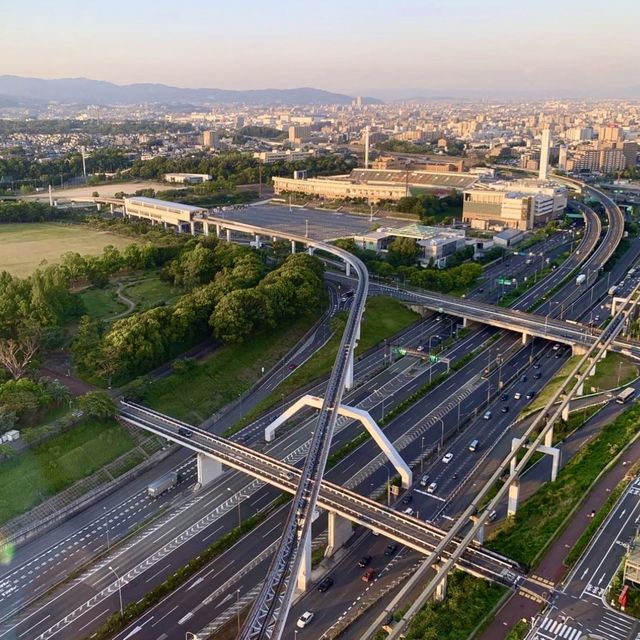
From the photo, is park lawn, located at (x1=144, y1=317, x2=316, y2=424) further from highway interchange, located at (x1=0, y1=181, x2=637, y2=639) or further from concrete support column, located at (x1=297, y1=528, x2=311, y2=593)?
concrete support column, located at (x1=297, y1=528, x2=311, y2=593)

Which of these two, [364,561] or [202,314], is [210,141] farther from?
[364,561]

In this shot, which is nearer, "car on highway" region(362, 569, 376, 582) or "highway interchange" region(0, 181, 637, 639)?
"highway interchange" region(0, 181, 637, 639)

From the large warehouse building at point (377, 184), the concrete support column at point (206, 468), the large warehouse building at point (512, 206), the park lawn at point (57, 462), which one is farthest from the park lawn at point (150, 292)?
the large warehouse building at point (377, 184)

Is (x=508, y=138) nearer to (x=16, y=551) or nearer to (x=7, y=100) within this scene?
(x=16, y=551)

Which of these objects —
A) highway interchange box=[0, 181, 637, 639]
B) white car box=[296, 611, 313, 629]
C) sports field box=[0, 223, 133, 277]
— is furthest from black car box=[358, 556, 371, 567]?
sports field box=[0, 223, 133, 277]

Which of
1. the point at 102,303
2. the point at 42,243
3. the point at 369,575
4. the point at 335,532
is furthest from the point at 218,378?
the point at 42,243

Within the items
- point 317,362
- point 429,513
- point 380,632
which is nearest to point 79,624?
point 380,632
